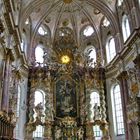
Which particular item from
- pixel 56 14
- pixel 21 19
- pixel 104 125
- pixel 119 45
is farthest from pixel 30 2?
pixel 104 125

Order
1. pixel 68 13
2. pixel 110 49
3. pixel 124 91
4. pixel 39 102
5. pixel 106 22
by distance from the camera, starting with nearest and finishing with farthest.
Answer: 1. pixel 124 91
2. pixel 39 102
3. pixel 110 49
4. pixel 106 22
5. pixel 68 13

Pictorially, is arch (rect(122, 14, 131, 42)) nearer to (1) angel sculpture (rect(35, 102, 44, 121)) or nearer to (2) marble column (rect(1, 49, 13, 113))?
(1) angel sculpture (rect(35, 102, 44, 121))

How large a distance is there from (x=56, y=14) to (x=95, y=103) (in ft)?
34.4

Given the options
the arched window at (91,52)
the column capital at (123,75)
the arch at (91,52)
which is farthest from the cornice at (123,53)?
the arched window at (91,52)

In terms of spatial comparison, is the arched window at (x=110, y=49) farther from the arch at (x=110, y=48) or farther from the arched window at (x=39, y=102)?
the arched window at (x=39, y=102)

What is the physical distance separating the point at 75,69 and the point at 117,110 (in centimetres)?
586

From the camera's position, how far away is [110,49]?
26.8 meters

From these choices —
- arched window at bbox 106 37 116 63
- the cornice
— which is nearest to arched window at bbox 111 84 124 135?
the cornice

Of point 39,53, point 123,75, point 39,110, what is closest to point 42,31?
point 39,53

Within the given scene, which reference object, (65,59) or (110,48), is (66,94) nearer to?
(65,59)

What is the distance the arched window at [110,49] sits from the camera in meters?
26.3

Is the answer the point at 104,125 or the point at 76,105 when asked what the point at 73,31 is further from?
the point at 104,125

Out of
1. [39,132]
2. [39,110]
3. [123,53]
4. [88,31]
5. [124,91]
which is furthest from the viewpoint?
[88,31]

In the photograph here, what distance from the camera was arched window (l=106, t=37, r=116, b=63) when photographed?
86.2ft
